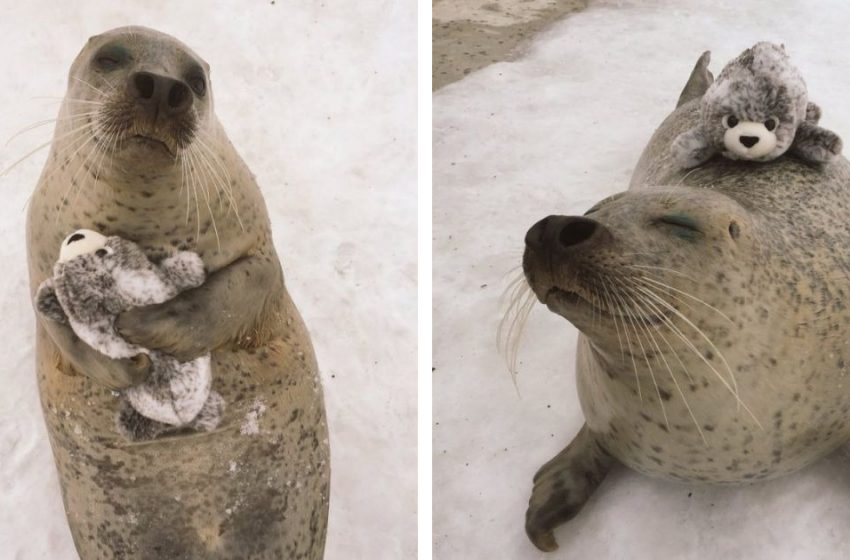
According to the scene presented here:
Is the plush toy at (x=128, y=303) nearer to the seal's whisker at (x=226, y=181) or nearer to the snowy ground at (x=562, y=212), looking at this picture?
the seal's whisker at (x=226, y=181)

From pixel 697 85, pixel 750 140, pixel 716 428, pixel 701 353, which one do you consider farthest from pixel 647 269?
pixel 697 85

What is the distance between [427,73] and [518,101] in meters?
0.65

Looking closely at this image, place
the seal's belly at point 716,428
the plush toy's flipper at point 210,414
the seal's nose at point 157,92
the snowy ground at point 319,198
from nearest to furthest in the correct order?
the seal's nose at point 157,92, the plush toy's flipper at point 210,414, the seal's belly at point 716,428, the snowy ground at point 319,198

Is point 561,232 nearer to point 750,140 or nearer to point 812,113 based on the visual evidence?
point 750,140

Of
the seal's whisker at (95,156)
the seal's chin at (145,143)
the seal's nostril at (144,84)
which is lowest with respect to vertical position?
the seal's whisker at (95,156)

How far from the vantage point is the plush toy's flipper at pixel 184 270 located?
1.83 meters

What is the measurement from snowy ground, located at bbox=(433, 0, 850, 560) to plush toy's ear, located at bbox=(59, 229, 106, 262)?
1381 mm

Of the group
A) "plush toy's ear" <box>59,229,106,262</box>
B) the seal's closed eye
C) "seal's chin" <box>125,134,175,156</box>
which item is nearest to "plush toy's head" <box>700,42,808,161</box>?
the seal's closed eye

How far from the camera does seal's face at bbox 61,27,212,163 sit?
1.62m

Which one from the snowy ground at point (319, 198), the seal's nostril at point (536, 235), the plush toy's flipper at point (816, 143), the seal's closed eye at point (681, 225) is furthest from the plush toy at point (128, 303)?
the plush toy's flipper at point (816, 143)

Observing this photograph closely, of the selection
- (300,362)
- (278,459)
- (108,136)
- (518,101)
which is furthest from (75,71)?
(518,101)

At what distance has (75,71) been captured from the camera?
1.84m

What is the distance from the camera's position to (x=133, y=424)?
6.22ft

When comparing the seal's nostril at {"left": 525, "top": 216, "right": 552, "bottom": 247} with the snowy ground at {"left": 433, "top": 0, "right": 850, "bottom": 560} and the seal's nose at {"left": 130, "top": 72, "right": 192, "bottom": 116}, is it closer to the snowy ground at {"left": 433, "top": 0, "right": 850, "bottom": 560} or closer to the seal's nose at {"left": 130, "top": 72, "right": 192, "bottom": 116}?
the seal's nose at {"left": 130, "top": 72, "right": 192, "bottom": 116}
